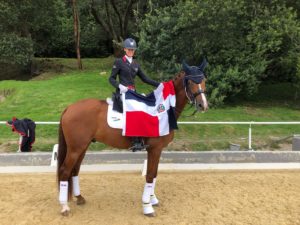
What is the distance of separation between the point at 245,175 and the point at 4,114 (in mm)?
8445

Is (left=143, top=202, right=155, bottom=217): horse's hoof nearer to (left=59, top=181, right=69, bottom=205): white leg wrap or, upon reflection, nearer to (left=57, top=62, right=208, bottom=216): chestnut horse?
(left=57, top=62, right=208, bottom=216): chestnut horse

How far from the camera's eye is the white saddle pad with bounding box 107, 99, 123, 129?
536cm

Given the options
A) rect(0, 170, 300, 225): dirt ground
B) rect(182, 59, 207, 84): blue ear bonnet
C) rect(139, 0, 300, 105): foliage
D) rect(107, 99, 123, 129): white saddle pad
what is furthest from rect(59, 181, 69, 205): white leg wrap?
rect(139, 0, 300, 105): foliage

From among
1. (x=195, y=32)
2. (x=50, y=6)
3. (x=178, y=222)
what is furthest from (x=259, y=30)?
(x=50, y=6)

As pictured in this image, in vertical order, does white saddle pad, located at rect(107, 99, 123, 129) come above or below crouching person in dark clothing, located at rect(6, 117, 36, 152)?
above

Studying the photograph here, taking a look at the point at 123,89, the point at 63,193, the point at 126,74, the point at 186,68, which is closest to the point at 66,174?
the point at 63,193

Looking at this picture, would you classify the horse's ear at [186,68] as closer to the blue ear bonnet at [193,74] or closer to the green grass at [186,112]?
the blue ear bonnet at [193,74]

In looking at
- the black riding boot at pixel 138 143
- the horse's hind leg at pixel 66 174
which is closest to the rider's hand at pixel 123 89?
the black riding boot at pixel 138 143

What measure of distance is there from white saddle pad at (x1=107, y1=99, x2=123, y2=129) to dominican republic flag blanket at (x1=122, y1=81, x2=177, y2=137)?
0.10 metres

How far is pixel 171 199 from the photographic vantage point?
6.01 meters

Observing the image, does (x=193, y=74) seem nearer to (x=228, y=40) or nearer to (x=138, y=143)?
(x=138, y=143)

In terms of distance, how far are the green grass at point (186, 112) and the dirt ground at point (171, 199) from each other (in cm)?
151

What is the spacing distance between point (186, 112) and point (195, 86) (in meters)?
7.94

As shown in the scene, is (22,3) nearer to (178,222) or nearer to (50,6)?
(50,6)
